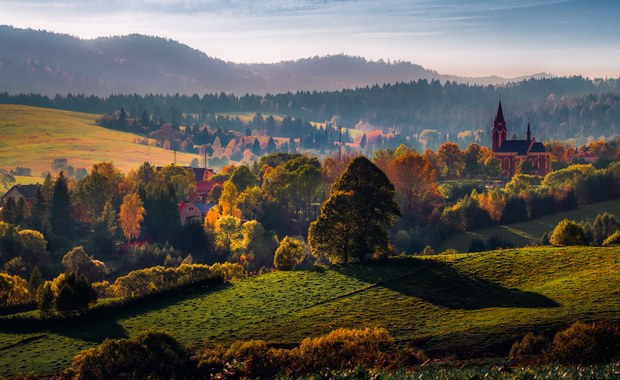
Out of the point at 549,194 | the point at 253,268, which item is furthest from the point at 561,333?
the point at 549,194

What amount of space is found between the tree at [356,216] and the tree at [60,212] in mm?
72753

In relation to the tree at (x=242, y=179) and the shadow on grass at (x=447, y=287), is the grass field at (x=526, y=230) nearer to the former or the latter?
the tree at (x=242, y=179)

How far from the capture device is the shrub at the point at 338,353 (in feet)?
153

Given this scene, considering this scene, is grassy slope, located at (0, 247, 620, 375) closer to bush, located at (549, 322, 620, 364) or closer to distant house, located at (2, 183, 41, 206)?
bush, located at (549, 322, 620, 364)

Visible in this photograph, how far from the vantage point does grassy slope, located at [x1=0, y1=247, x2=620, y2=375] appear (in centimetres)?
5459

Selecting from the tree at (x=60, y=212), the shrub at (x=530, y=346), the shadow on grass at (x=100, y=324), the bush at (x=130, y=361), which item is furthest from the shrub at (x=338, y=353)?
the tree at (x=60, y=212)

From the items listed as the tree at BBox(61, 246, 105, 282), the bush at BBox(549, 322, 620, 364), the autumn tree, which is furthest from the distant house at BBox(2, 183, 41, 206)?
the bush at BBox(549, 322, 620, 364)

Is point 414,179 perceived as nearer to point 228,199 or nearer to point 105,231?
point 228,199

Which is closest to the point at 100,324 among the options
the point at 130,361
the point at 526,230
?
the point at 130,361

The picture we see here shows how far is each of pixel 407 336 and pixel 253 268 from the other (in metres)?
69.1

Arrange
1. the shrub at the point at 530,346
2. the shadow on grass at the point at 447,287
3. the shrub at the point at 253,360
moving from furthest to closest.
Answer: the shadow on grass at the point at 447,287 → the shrub at the point at 530,346 → the shrub at the point at 253,360

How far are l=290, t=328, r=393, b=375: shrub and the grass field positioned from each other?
8553 cm

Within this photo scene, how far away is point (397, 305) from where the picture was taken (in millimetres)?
63750

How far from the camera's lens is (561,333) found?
47594 mm
